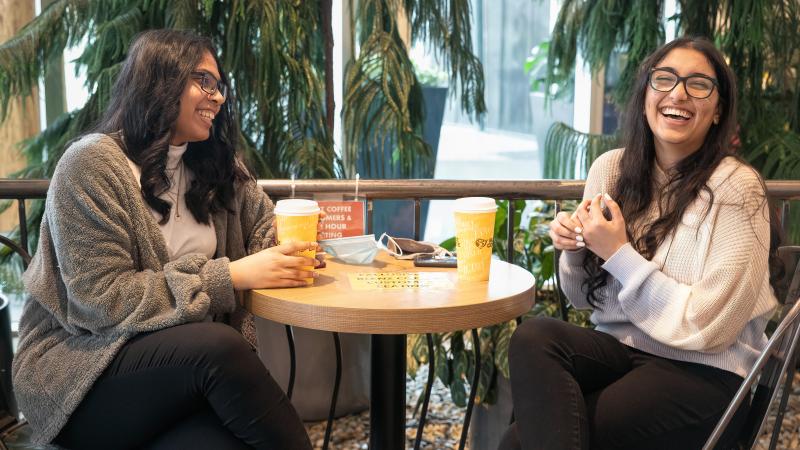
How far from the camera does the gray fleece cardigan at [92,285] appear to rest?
157 cm

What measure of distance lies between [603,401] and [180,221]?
938mm

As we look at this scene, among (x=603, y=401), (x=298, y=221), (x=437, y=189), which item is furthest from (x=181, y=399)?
(x=437, y=189)

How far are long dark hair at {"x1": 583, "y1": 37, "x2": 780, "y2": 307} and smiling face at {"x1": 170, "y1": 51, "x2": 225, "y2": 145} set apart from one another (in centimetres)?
87

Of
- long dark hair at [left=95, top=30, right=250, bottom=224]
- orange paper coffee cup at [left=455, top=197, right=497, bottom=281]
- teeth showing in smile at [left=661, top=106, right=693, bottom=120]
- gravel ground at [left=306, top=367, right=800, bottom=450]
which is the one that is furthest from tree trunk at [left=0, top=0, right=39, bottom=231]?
teeth showing in smile at [left=661, top=106, right=693, bottom=120]

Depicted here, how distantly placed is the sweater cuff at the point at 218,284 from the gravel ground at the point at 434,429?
161 cm

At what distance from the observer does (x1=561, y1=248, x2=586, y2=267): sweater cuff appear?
1813 mm

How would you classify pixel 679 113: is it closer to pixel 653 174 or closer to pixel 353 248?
pixel 653 174

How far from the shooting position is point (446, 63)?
3.14 m

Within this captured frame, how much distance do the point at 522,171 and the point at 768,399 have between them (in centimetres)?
337

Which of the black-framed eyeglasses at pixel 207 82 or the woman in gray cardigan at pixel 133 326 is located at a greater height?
the black-framed eyeglasses at pixel 207 82

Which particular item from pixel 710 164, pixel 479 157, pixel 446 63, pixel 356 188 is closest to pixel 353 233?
pixel 356 188

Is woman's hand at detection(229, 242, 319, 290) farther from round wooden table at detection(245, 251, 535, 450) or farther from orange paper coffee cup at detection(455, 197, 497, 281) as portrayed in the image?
orange paper coffee cup at detection(455, 197, 497, 281)

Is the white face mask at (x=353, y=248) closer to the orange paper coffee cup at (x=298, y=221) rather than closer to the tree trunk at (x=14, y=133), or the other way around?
the orange paper coffee cup at (x=298, y=221)

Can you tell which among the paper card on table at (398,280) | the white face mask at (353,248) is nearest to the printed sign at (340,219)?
the white face mask at (353,248)
